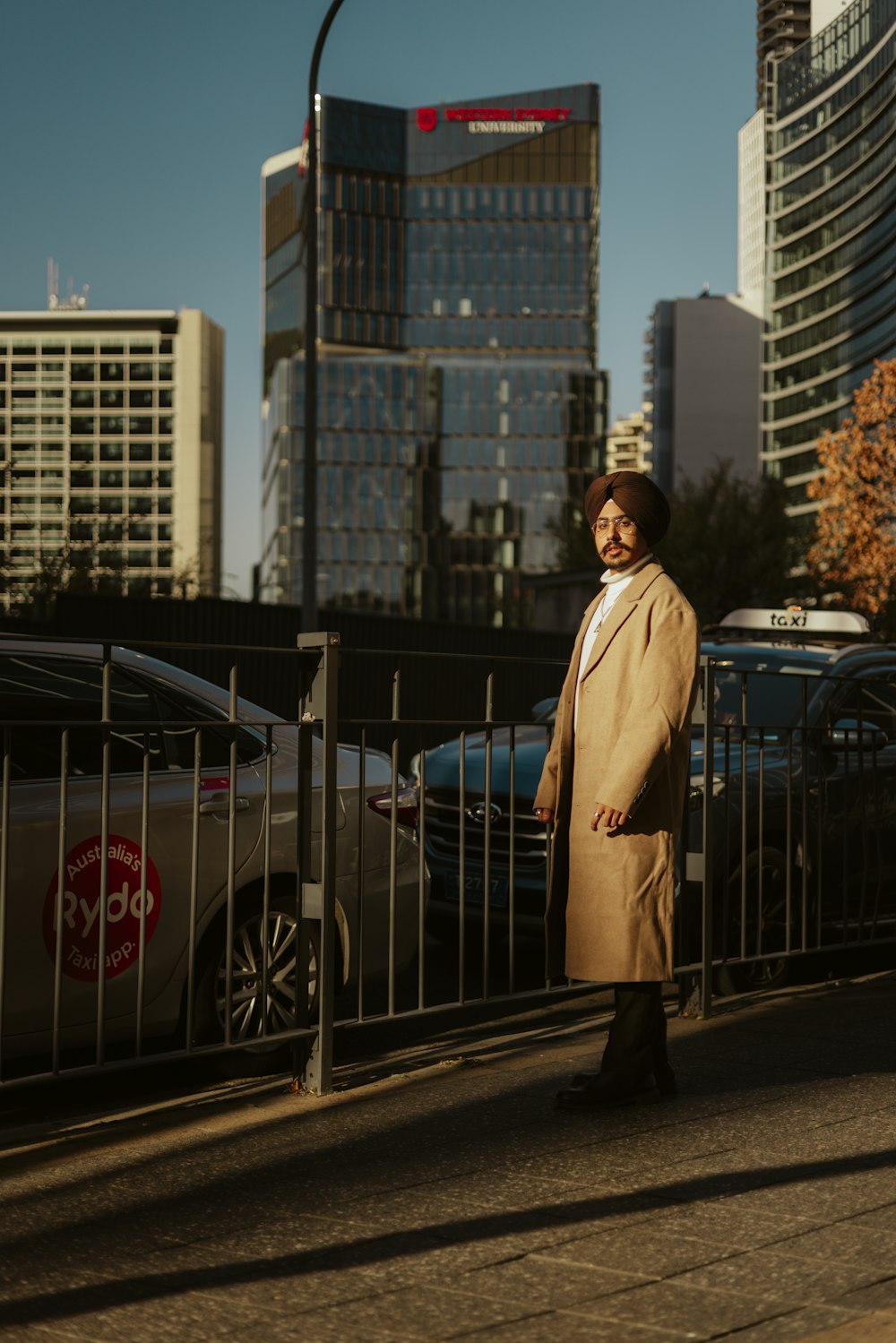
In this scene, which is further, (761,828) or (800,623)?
(800,623)

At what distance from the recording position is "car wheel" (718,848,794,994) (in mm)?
7648

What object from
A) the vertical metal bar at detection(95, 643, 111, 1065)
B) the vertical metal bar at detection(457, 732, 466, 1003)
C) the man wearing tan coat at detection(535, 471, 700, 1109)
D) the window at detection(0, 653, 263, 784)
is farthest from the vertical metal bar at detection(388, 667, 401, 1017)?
the vertical metal bar at detection(95, 643, 111, 1065)

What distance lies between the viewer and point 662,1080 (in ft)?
18.5

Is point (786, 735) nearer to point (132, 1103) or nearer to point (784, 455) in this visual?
point (132, 1103)

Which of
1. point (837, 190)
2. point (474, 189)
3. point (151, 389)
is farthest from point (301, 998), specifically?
point (151, 389)

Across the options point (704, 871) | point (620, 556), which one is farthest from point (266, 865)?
point (704, 871)

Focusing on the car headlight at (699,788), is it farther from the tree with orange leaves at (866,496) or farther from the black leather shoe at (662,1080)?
the tree with orange leaves at (866,496)

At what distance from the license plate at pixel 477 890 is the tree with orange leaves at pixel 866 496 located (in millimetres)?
38419

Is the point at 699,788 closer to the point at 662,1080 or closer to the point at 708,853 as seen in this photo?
the point at 708,853

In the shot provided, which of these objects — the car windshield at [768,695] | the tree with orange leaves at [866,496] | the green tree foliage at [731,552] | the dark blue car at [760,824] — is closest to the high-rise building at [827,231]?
the green tree foliage at [731,552]

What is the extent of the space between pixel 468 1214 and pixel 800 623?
27.2 ft

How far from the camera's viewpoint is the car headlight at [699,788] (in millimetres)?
7590

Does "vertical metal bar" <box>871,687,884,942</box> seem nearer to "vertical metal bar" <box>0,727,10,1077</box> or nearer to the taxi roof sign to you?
the taxi roof sign

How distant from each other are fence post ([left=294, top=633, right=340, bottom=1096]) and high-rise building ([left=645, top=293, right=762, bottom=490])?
13968 centimetres
